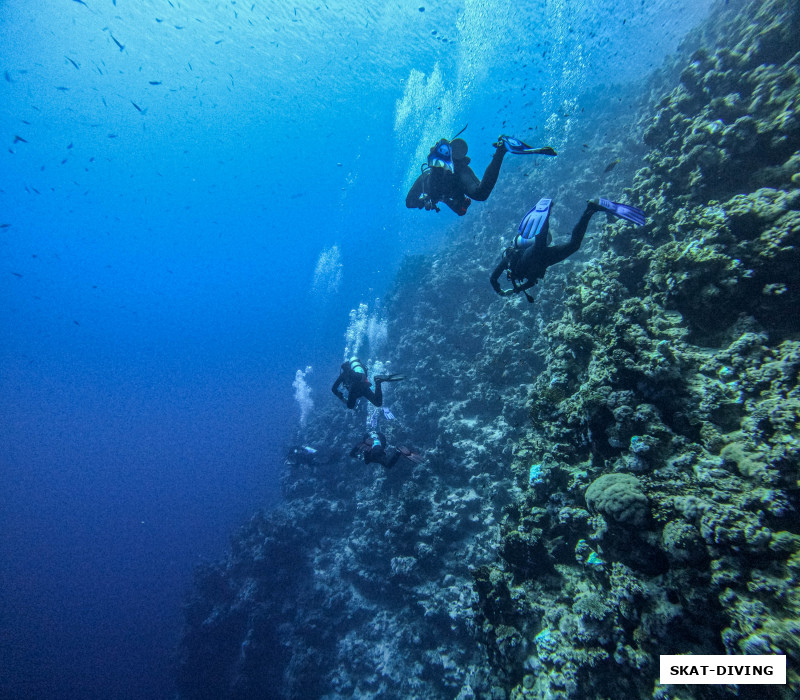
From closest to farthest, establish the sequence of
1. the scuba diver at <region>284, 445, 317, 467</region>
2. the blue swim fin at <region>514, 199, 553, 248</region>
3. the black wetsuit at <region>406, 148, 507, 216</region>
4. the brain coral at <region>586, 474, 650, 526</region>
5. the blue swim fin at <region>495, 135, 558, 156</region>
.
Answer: the brain coral at <region>586, 474, 650, 526</region>, the blue swim fin at <region>514, 199, 553, 248</region>, the blue swim fin at <region>495, 135, 558, 156</region>, the black wetsuit at <region>406, 148, 507, 216</region>, the scuba diver at <region>284, 445, 317, 467</region>

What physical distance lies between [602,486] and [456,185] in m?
5.77

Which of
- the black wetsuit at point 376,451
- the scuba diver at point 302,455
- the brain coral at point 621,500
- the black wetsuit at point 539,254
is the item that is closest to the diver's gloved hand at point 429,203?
the black wetsuit at point 539,254

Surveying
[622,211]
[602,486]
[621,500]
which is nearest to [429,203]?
[622,211]

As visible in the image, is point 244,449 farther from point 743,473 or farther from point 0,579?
point 743,473

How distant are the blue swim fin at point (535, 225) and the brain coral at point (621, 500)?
3.52 metres

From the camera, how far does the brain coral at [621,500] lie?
10.5ft

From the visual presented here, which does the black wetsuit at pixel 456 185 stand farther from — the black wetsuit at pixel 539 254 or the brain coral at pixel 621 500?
the brain coral at pixel 621 500

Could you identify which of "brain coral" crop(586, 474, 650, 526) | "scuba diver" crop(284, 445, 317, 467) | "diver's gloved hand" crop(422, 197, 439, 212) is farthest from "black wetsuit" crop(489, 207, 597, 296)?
"scuba diver" crop(284, 445, 317, 467)

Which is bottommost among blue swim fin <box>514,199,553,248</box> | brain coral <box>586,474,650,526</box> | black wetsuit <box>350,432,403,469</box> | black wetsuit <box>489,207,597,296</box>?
brain coral <box>586,474,650,526</box>

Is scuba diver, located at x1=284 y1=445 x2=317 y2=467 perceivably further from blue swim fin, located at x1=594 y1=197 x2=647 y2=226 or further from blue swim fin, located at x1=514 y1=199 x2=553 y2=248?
blue swim fin, located at x1=594 y1=197 x2=647 y2=226

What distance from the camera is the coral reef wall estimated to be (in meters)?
2.89

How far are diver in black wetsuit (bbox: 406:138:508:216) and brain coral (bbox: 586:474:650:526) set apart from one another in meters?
5.05

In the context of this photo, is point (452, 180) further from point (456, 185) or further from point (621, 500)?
point (621, 500)

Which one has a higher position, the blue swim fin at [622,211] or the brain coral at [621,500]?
the blue swim fin at [622,211]
